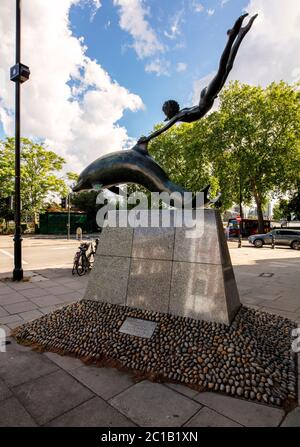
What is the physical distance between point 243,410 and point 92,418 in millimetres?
1566

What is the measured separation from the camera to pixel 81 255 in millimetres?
9977

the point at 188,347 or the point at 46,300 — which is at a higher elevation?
the point at 188,347

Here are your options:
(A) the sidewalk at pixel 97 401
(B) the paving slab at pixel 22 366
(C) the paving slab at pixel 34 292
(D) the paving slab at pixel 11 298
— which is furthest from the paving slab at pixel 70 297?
(B) the paving slab at pixel 22 366

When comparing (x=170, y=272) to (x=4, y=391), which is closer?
(x=4, y=391)

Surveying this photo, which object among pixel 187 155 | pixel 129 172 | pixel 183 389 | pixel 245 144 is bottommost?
pixel 183 389

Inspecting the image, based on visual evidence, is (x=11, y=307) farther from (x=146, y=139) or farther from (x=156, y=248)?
(x=146, y=139)

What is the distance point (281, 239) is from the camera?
79.6ft

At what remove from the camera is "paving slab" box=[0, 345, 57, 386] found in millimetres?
3279

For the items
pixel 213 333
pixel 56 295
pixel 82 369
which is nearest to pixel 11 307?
pixel 56 295

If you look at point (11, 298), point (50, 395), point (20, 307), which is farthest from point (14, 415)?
point (11, 298)

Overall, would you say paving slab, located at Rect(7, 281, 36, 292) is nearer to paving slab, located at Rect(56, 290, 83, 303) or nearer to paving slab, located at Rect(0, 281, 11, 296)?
paving slab, located at Rect(0, 281, 11, 296)

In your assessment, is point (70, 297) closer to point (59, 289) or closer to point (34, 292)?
point (59, 289)

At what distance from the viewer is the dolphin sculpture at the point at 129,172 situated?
17.3ft
